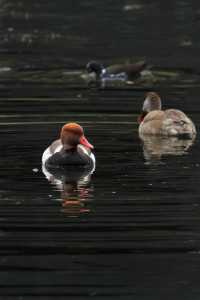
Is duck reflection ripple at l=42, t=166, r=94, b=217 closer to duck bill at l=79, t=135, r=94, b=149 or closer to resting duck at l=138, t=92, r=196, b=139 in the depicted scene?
duck bill at l=79, t=135, r=94, b=149

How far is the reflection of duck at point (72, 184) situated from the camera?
14.3 metres

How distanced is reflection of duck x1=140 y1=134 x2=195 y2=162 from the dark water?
0.03m

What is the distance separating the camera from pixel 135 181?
15.8 metres

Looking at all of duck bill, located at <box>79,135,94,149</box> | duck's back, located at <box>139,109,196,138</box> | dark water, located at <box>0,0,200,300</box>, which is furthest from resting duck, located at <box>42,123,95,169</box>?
duck's back, located at <box>139,109,196,138</box>

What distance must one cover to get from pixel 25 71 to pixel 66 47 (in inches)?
224

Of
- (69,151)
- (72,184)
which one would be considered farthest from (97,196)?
(69,151)

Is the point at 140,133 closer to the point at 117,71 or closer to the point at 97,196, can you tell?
the point at 97,196

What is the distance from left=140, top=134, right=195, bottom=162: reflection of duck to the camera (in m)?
18.5

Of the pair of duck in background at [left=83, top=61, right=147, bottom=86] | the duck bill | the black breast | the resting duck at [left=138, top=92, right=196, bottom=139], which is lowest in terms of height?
the pair of duck in background at [left=83, top=61, right=147, bottom=86]

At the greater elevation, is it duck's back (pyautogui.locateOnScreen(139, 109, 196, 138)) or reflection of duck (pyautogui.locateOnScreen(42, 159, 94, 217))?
reflection of duck (pyautogui.locateOnScreen(42, 159, 94, 217))

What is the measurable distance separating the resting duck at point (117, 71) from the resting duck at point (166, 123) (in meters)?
7.41

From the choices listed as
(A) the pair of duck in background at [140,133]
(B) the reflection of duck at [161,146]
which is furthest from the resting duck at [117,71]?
(B) the reflection of duck at [161,146]

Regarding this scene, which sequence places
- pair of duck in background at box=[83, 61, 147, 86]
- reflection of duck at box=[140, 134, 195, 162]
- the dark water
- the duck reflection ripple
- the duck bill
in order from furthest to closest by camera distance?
1. pair of duck in background at box=[83, 61, 147, 86]
2. reflection of duck at box=[140, 134, 195, 162]
3. the duck bill
4. the duck reflection ripple
5. the dark water

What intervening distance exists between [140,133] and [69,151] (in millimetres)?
3374
